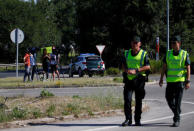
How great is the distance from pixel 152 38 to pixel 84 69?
16558mm

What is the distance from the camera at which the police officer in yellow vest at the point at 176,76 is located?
9352mm

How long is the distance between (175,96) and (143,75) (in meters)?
0.84

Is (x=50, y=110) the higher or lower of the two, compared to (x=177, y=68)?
lower

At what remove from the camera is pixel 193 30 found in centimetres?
5428

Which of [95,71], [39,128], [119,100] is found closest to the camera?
[39,128]

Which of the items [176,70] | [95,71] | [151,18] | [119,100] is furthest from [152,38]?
[176,70]

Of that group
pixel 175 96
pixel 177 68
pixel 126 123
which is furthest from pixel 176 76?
pixel 126 123

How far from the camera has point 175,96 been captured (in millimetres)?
9398

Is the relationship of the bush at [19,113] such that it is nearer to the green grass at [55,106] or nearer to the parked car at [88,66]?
the green grass at [55,106]

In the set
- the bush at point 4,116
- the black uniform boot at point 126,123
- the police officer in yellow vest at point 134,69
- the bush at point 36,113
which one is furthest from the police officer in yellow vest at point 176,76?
the bush at point 4,116

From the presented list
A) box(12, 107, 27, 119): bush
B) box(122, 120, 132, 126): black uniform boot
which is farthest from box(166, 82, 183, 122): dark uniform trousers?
box(12, 107, 27, 119): bush

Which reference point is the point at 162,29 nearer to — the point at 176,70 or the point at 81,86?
the point at 81,86

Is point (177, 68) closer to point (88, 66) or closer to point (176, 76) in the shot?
point (176, 76)

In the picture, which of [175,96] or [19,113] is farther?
[19,113]
